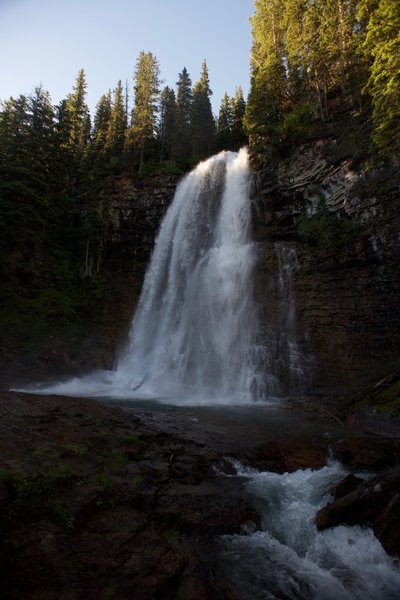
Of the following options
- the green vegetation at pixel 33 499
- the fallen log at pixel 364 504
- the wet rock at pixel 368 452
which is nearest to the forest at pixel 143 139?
the wet rock at pixel 368 452

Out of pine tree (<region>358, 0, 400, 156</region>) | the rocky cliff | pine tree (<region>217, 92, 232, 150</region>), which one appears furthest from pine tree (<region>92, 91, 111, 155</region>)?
pine tree (<region>358, 0, 400, 156</region>)

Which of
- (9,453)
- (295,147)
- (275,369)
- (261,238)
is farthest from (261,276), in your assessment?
(9,453)

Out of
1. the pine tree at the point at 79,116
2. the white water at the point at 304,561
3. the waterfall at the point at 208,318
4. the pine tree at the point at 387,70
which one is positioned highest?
the pine tree at the point at 79,116

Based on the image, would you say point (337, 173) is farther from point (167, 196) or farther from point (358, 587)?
point (358, 587)

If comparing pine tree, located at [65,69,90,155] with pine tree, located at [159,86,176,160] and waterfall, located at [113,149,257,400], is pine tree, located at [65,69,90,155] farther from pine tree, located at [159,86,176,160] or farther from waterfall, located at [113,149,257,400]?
waterfall, located at [113,149,257,400]

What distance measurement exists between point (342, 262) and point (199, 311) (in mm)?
8672

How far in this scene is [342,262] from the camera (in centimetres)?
1786

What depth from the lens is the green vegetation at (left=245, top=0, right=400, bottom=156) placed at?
65.8 feet

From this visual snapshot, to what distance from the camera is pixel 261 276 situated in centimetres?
2092

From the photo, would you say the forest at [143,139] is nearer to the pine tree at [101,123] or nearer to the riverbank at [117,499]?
the pine tree at [101,123]

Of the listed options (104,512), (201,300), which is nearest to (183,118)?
(201,300)

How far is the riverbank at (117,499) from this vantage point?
3.96 meters

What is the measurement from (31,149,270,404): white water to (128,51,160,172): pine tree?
10.9m

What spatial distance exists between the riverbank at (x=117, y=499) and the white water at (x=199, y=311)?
28.7ft
